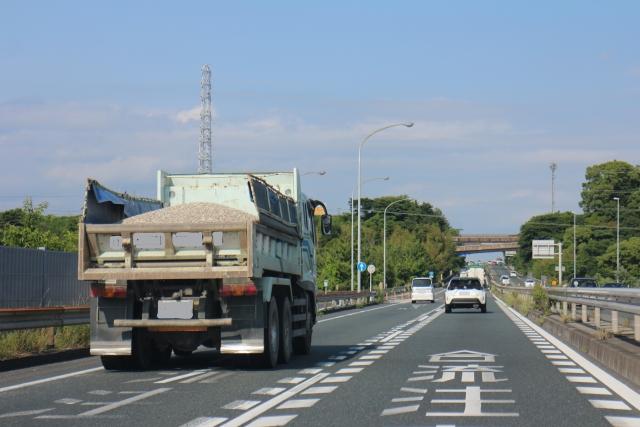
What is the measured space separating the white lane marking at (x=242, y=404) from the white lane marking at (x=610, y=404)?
3549 mm

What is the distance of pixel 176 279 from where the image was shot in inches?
585

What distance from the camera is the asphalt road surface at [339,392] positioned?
10.2 meters

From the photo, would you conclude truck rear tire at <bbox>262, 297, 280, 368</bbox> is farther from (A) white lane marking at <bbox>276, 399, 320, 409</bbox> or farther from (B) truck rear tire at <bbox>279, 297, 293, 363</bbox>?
(A) white lane marking at <bbox>276, 399, 320, 409</bbox>

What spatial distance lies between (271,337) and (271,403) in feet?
14.2

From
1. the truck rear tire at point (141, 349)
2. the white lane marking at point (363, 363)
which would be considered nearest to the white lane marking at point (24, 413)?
the truck rear tire at point (141, 349)

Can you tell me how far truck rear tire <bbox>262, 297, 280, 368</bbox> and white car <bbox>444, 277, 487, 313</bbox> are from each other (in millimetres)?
31346

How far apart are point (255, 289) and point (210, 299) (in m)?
0.74

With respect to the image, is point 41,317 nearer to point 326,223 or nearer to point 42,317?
point 42,317

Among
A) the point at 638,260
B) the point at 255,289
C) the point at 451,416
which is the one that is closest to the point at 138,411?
the point at 451,416

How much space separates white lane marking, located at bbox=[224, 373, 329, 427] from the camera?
32.8ft

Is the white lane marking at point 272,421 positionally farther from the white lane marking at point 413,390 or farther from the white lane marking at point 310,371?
the white lane marking at point 310,371

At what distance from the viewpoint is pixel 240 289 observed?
14.6 meters

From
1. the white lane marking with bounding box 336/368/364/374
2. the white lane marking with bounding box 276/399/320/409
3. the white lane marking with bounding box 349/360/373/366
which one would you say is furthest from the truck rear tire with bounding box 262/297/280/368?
the white lane marking with bounding box 276/399/320/409

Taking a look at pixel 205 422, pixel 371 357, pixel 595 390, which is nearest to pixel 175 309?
pixel 371 357
